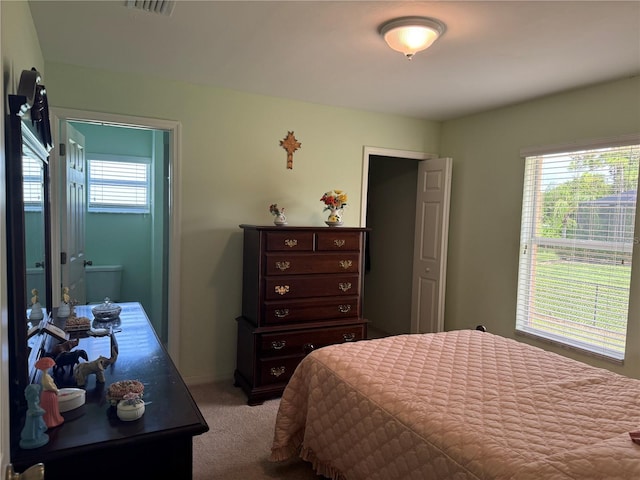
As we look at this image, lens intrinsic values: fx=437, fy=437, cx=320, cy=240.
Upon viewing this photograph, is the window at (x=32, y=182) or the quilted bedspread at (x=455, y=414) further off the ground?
the window at (x=32, y=182)

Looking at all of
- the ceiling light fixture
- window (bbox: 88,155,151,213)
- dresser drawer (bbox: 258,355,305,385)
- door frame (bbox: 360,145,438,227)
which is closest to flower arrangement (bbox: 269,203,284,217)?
door frame (bbox: 360,145,438,227)

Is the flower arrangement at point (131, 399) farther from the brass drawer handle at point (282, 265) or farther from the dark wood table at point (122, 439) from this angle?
the brass drawer handle at point (282, 265)

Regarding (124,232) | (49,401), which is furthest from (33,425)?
(124,232)

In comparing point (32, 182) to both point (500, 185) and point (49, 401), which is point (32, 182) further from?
point (500, 185)

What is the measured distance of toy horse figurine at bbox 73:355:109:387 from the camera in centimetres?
155

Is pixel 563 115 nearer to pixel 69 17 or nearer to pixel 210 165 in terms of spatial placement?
pixel 210 165

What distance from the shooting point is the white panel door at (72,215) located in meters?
3.14

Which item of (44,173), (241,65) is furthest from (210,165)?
(44,173)

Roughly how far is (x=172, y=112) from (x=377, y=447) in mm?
2798

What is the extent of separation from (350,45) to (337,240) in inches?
58.3

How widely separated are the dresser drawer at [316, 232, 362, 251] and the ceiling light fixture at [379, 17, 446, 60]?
1.52 metres

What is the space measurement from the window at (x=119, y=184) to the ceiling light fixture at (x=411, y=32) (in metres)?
3.89

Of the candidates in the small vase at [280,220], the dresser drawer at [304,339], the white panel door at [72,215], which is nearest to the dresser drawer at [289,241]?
the small vase at [280,220]

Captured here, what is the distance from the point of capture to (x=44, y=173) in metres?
2.10
